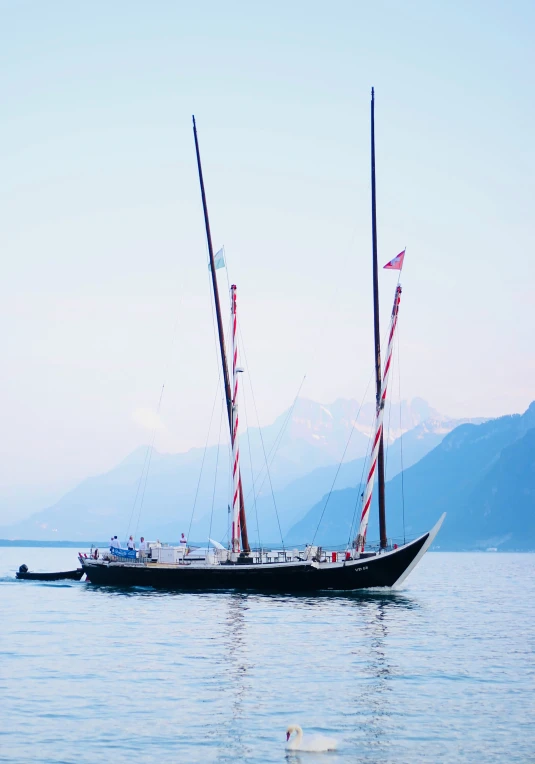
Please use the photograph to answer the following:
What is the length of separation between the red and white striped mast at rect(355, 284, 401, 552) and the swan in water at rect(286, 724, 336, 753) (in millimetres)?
38897

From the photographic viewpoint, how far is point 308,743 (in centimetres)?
2438

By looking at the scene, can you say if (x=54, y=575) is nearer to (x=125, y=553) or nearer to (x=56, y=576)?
(x=56, y=576)

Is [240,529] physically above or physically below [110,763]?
above

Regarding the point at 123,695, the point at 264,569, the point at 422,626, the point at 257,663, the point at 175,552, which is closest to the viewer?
the point at 123,695

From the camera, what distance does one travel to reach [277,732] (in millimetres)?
26406

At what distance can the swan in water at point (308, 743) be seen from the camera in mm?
24234

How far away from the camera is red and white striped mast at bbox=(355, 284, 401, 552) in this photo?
6494 cm

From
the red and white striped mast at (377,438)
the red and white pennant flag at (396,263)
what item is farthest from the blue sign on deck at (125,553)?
the red and white pennant flag at (396,263)

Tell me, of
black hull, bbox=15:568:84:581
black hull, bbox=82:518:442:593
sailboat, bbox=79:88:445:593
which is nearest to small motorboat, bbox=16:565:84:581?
black hull, bbox=15:568:84:581

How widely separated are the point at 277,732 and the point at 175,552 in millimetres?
43291

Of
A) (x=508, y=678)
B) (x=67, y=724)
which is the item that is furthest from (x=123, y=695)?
(x=508, y=678)

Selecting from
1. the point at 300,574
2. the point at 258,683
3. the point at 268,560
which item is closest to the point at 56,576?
the point at 268,560

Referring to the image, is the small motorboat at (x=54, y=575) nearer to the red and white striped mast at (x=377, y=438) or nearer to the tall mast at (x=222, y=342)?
the tall mast at (x=222, y=342)

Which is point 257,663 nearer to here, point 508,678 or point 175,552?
point 508,678
